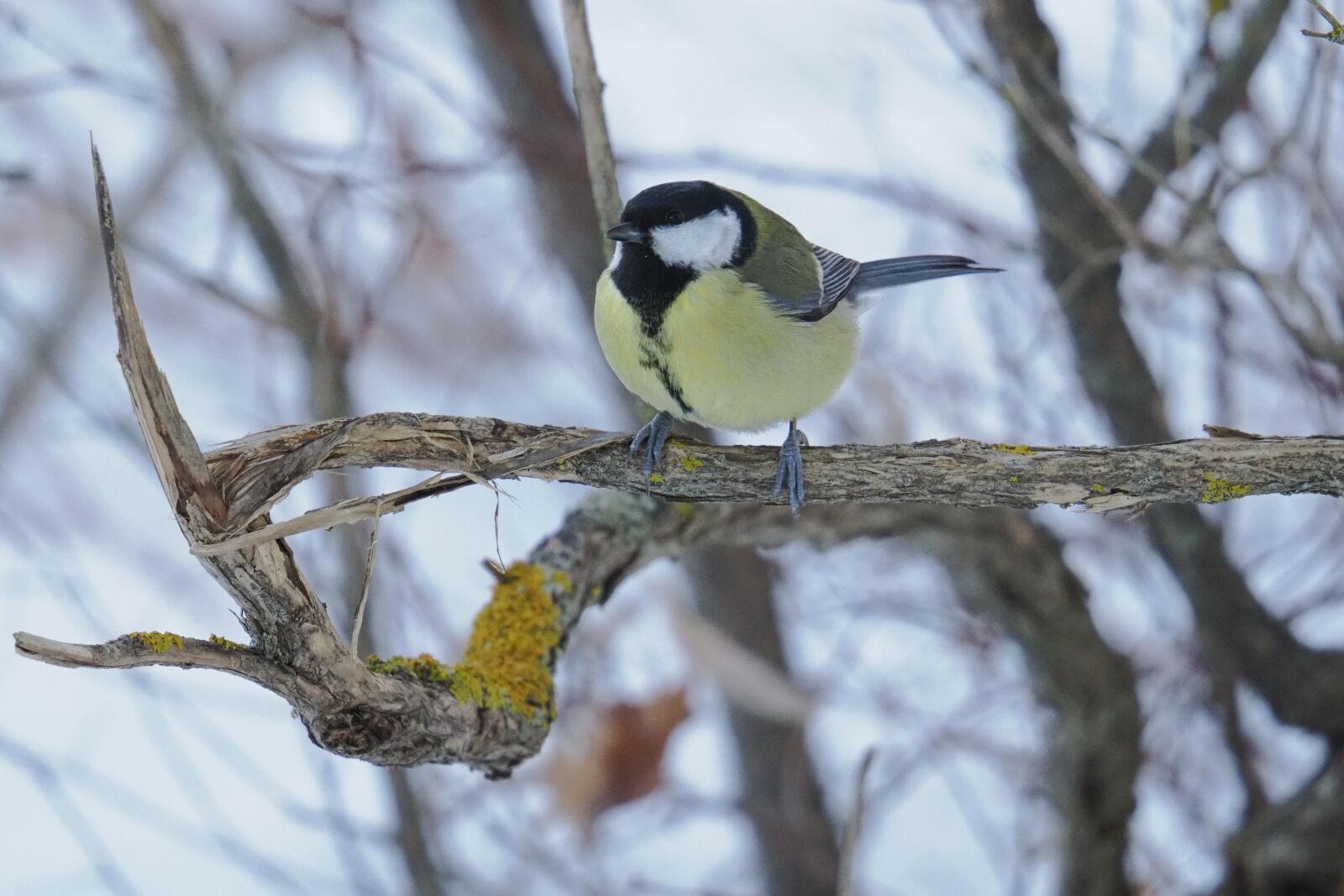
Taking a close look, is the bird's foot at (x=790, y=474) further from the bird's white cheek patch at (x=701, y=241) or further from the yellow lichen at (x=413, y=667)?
the yellow lichen at (x=413, y=667)

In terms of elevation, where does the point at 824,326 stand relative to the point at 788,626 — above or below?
below

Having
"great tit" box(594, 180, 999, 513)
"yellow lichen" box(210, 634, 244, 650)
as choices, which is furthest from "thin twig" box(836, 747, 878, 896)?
"yellow lichen" box(210, 634, 244, 650)

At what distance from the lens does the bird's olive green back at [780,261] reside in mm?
2018

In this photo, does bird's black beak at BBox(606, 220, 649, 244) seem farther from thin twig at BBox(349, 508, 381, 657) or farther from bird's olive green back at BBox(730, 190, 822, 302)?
thin twig at BBox(349, 508, 381, 657)

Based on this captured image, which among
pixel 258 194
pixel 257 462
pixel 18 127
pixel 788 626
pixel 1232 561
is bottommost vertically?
pixel 257 462

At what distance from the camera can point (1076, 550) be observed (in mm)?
3125

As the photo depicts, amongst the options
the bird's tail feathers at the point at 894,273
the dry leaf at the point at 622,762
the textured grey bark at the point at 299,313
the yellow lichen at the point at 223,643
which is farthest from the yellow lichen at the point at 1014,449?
the dry leaf at the point at 622,762

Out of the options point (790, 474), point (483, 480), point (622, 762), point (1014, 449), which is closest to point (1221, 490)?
point (1014, 449)

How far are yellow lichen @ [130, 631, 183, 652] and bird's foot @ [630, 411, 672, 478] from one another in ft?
→ 2.26

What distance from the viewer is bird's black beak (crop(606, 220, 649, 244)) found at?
76.2 inches

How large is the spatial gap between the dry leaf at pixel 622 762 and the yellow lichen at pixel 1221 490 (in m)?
1.46

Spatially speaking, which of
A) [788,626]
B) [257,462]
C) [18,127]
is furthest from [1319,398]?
[18,127]

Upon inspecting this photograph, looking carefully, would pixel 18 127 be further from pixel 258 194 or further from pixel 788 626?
pixel 788 626

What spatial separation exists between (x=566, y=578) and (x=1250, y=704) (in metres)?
1.93
